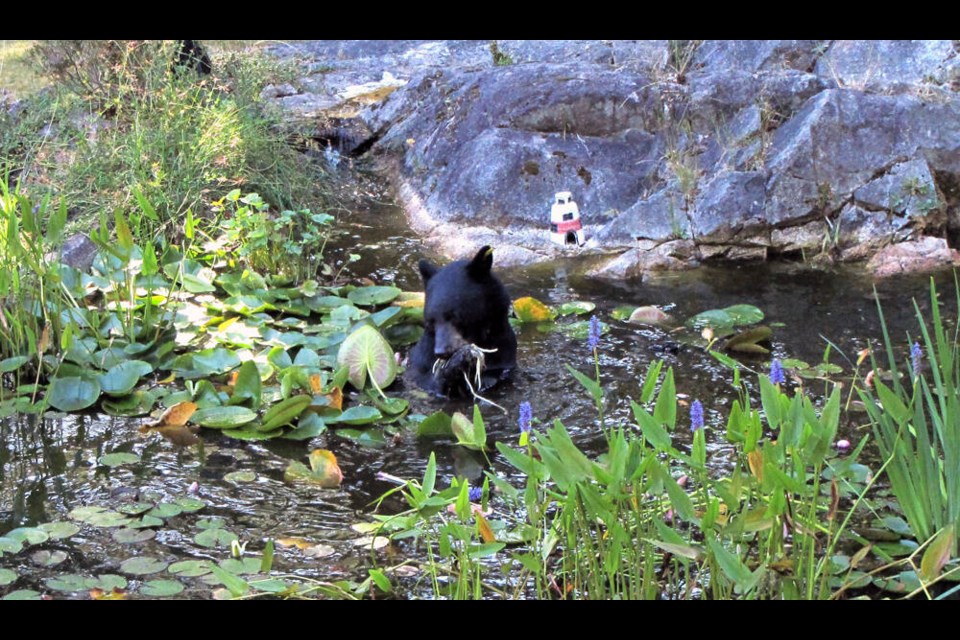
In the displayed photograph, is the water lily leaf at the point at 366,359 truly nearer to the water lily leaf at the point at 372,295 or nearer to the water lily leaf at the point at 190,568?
the water lily leaf at the point at 372,295

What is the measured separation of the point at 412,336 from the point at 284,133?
118 inches

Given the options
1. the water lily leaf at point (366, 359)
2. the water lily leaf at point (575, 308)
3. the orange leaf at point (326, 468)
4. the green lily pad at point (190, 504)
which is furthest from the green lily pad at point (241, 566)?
the water lily leaf at point (575, 308)

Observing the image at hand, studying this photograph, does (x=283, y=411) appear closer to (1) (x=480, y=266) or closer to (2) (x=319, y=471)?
(2) (x=319, y=471)

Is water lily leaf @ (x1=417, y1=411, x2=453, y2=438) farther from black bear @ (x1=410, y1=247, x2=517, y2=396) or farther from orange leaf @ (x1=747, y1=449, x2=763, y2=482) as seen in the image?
orange leaf @ (x1=747, y1=449, x2=763, y2=482)

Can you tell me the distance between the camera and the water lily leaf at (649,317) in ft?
21.0

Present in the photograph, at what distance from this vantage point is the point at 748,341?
5863 millimetres

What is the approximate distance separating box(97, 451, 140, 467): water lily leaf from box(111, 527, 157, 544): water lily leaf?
0.68 m

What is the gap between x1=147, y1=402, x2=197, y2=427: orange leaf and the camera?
486 centimetres

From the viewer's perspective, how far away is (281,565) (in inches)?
144

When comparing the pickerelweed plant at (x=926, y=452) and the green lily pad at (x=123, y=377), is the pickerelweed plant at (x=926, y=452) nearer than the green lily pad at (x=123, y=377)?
Yes

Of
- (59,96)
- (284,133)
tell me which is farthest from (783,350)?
(59,96)

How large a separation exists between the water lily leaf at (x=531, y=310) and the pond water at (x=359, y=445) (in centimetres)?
10

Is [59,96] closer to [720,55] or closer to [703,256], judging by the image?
[703,256]

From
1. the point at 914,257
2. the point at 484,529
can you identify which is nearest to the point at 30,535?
the point at 484,529
